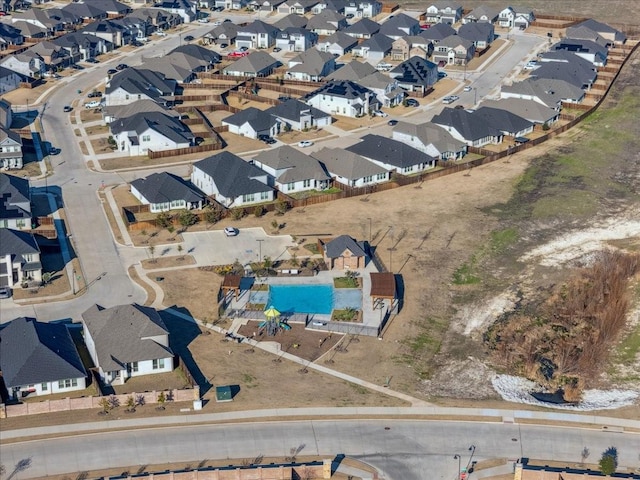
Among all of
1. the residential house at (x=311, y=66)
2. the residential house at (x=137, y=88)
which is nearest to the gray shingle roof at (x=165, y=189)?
the residential house at (x=137, y=88)

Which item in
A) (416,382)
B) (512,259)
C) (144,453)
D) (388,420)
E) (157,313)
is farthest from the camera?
(512,259)

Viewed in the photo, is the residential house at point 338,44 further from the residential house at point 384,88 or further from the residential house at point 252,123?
the residential house at point 252,123

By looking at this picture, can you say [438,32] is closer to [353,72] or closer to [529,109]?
[353,72]

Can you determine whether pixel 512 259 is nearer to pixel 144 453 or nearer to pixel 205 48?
pixel 144 453

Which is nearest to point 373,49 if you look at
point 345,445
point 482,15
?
point 482,15

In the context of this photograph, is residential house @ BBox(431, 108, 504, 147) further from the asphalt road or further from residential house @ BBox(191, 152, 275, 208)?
the asphalt road

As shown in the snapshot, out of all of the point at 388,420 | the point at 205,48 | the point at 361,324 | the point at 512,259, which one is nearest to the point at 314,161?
the point at 512,259

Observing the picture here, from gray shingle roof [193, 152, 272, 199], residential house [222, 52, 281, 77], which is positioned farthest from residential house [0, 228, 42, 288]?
residential house [222, 52, 281, 77]
